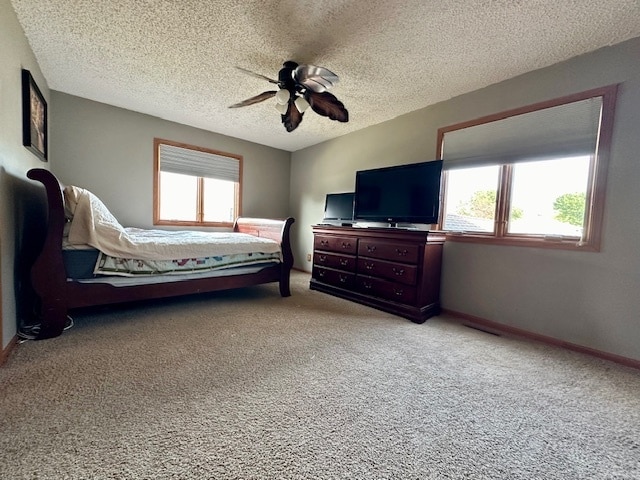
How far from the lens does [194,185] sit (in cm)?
412

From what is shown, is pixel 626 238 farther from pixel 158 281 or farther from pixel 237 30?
pixel 158 281

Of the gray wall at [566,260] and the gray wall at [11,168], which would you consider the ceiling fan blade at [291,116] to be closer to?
the gray wall at [566,260]

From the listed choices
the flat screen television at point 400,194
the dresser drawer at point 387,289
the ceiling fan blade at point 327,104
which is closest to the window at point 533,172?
the flat screen television at point 400,194

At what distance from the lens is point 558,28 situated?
1.75m

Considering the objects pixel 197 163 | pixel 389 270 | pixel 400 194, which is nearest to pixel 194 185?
pixel 197 163

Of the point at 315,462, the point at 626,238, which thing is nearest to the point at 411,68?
the point at 626,238

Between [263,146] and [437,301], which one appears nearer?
[437,301]

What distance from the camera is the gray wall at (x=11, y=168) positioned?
1.60m

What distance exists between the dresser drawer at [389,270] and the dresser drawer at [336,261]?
12cm

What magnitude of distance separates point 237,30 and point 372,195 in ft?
6.52

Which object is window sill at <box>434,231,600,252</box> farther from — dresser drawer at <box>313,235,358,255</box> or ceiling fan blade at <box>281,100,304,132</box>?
ceiling fan blade at <box>281,100,304,132</box>

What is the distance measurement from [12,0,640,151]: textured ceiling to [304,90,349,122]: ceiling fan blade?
11.3 inches

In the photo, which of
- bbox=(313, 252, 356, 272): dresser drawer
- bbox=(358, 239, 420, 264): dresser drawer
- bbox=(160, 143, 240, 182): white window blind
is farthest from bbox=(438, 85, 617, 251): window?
bbox=(160, 143, 240, 182): white window blind

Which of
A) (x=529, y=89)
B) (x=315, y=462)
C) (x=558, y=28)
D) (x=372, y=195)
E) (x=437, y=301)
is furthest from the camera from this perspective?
(x=372, y=195)
